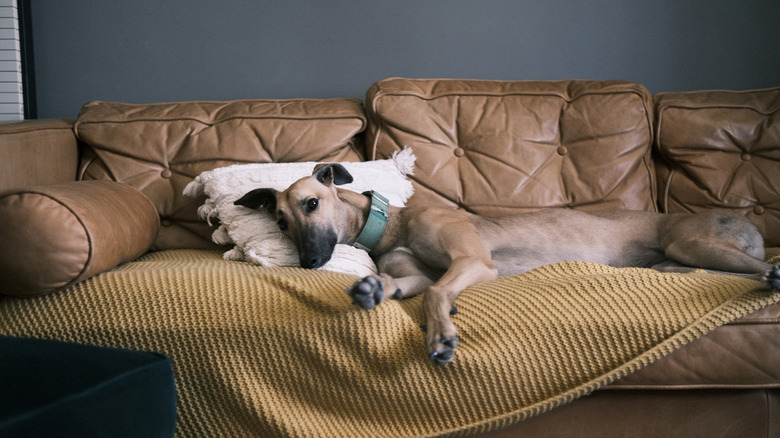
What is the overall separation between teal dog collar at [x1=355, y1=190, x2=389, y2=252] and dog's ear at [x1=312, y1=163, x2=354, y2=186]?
143 mm

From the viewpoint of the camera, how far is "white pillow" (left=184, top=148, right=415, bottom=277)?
2.19 metres

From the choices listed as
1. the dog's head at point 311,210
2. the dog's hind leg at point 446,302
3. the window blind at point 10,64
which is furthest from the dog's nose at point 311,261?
the window blind at point 10,64

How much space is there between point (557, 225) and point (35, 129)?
2382mm

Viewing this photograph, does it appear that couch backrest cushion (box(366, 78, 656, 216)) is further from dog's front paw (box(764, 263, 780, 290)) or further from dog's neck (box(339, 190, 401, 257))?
dog's front paw (box(764, 263, 780, 290))

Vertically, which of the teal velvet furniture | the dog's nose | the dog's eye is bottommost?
the dog's nose

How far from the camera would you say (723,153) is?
271 centimetres

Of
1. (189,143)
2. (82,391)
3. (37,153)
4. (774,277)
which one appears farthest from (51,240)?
(774,277)

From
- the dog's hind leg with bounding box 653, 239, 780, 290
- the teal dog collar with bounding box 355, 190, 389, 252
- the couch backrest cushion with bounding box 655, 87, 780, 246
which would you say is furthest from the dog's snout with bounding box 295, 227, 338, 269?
the couch backrest cushion with bounding box 655, 87, 780, 246

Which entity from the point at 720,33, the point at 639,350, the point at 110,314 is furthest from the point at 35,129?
the point at 720,33

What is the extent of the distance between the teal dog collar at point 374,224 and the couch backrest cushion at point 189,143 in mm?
560

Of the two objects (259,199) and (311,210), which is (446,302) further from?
(259,199)

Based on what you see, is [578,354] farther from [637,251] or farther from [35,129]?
[35,129]

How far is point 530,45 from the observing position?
3.30 meters

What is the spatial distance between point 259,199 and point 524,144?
1321mm
